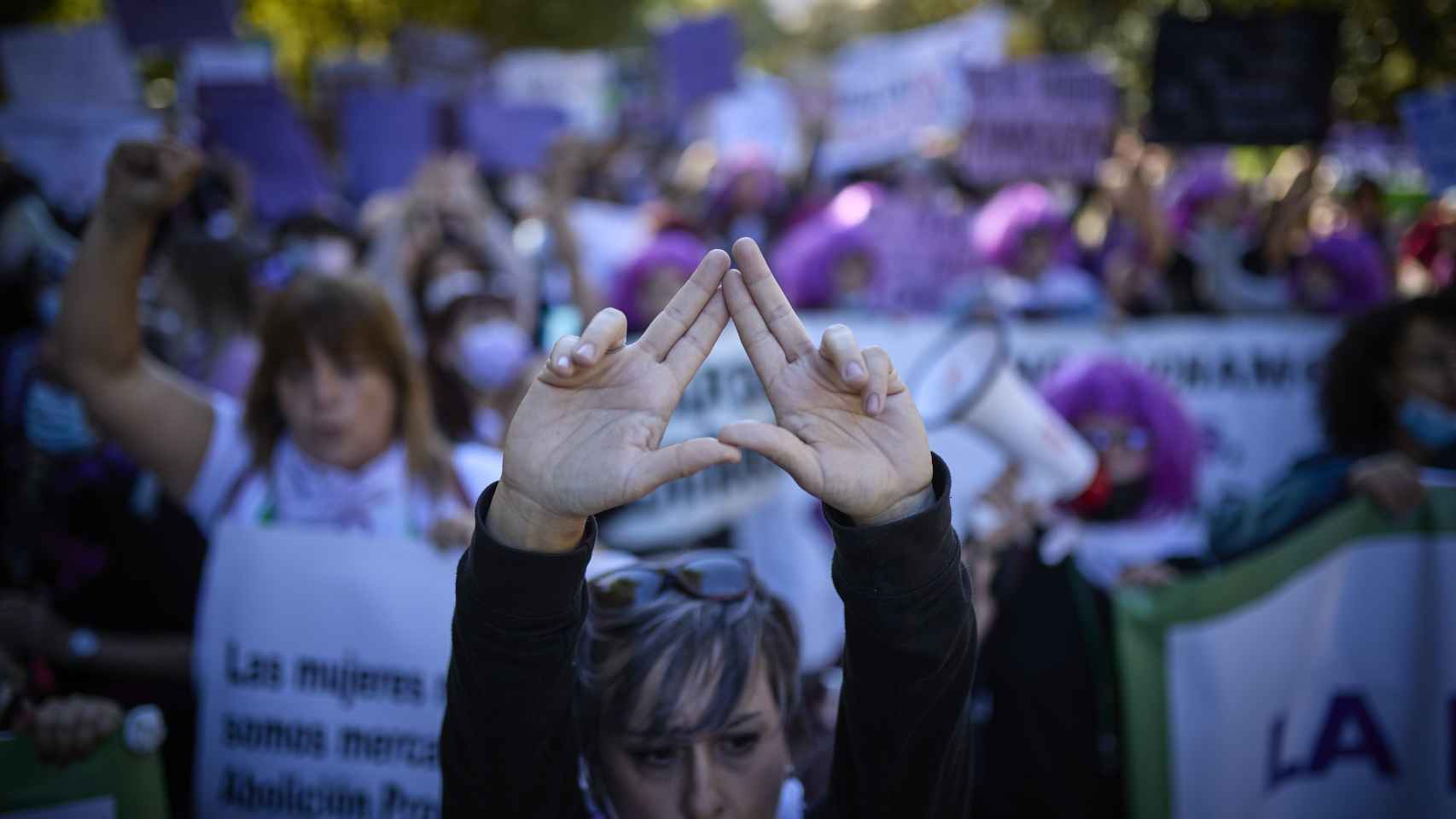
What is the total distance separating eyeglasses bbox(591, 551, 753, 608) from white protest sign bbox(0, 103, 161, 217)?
14.5 ft

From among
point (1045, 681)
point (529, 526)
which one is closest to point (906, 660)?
point (529, 526)

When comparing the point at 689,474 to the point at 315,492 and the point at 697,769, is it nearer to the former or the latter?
the point at 697,769

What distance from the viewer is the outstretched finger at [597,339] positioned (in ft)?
3.98

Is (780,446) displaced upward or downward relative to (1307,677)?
upward

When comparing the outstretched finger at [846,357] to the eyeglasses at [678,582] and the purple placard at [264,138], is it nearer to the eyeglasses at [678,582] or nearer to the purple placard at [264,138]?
the eyeglasses at [678,582]

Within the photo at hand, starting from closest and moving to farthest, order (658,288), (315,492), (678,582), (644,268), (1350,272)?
(678,582) < (315,492) < (658,288) < (644,268) < (1350,272)

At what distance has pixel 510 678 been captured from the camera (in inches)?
50.3

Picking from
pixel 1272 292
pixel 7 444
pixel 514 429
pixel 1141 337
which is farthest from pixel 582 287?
pixel 1272 292

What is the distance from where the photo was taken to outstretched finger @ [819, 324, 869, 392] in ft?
4.11

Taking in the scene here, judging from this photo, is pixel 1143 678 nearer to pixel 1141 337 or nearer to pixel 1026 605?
pixel 1026 605

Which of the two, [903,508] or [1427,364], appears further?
[1427,364]

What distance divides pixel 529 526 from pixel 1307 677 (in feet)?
Answer: 6.82

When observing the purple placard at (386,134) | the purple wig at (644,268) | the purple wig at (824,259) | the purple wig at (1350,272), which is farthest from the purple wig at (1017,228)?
the purple placard at (386,134)

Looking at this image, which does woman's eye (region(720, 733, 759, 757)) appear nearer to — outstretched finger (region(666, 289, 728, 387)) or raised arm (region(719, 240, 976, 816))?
raised arm (region(719, 240, 976, 816))
